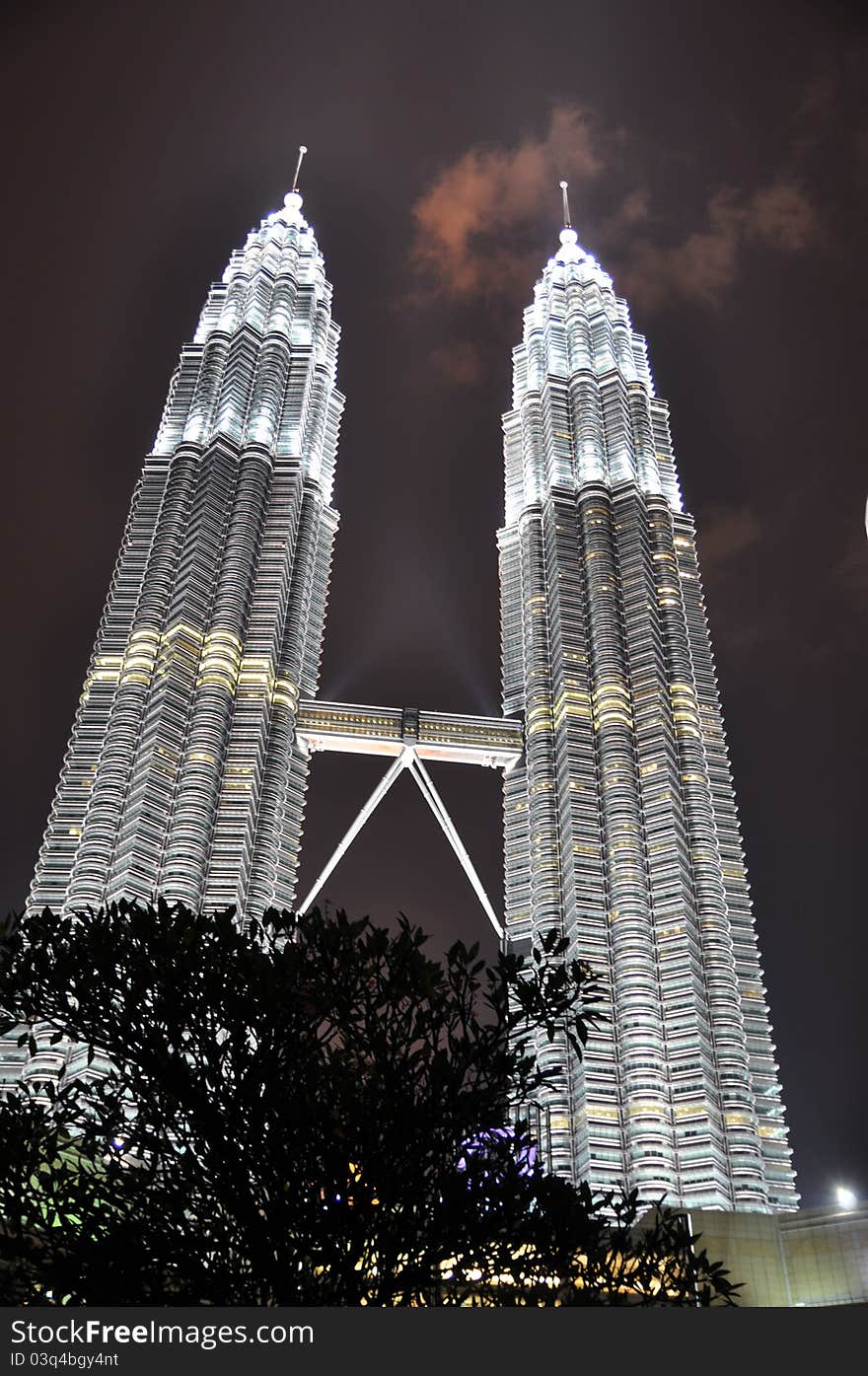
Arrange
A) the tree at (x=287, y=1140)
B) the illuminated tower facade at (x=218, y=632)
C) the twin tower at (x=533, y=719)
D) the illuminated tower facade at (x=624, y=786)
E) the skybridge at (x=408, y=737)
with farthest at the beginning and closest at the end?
the skybridge at (x=408, y=737) < the illuminated tower facade at (x=218, y=632) < the twin tower at (x=533, y=719) < the illuminated tower facade at (x=624, y=786) < the tree at (x=287, y=1140)

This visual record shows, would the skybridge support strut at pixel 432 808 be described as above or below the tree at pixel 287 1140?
above

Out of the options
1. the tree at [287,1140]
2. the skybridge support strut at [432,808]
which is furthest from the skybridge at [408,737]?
the tree at [287,1140]

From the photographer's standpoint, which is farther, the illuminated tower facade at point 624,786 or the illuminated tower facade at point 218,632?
the illuminated tower facade at point 218,632

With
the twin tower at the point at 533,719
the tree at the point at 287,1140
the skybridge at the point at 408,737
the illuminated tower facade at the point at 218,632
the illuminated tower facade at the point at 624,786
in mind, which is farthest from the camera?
the skybridge at the point at 408,737

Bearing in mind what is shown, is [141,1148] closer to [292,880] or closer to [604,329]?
[292,880]

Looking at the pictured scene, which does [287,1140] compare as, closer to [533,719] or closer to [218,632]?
[218,632]

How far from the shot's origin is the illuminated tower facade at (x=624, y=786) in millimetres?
81438

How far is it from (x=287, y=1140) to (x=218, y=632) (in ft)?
293

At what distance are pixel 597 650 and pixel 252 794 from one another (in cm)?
3379

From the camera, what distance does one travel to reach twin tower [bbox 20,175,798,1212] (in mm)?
84125

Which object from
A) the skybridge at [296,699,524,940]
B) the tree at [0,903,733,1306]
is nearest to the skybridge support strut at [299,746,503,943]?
the skybridge at [296,699,524,940]

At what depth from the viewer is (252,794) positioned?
312 ft

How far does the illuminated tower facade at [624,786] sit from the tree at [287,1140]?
6027cm

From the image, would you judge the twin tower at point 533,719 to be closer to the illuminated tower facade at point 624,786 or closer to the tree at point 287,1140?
the illuminated tower facade at point 624,786
